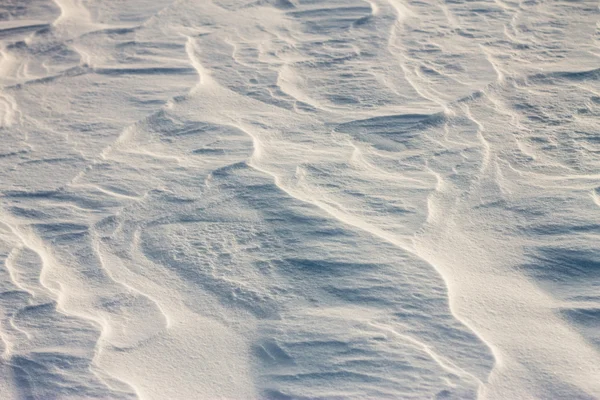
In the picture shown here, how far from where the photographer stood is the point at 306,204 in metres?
1.92

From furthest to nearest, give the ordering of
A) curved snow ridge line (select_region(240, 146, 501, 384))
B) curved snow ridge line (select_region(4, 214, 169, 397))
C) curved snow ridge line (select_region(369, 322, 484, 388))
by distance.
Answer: curved snow ridge line (select_region(240, 146, 501, 384)) → curved snow ridge line (select_region(4, 214, 169, 397)) → curved snow ridge line (select_region(369, 322, 484, 388))

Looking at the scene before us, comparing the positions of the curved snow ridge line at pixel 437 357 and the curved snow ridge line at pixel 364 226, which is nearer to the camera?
the curved snow ridge line at pixel 437 357

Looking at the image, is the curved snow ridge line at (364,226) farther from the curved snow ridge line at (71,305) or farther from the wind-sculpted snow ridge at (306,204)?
the curved snow ridge line at (71,305)

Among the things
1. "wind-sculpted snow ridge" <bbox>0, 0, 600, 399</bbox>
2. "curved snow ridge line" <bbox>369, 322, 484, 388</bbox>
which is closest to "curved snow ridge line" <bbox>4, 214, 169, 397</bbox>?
"wind-sculpted snow ridge" <bbox>0, 0, 600, 399</bbox>

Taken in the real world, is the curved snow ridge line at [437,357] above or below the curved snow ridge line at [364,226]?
below

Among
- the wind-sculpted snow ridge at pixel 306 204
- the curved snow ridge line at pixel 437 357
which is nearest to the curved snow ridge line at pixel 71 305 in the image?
the wind-sculpted snow ridge at pixel 306 204

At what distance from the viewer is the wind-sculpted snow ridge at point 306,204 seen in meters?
1.49

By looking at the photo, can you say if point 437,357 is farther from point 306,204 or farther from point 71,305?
point 71,305

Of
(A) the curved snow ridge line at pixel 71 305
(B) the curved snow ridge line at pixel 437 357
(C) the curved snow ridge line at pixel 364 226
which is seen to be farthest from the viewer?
(C) the curved snow ridge line at pixel 364 226

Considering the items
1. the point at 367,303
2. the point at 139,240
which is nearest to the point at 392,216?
the point at 367,303

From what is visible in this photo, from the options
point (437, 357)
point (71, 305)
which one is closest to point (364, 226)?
point (437, 357)

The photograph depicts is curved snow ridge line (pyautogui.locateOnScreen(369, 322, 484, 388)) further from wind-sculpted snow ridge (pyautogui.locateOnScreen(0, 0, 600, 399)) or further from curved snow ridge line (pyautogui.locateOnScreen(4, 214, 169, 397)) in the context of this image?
curved snow ridge line (pyautogui.locateOnScreen(4, 214, 169, 397))

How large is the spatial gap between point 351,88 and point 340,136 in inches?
11.6

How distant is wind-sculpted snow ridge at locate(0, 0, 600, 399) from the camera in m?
1.49
